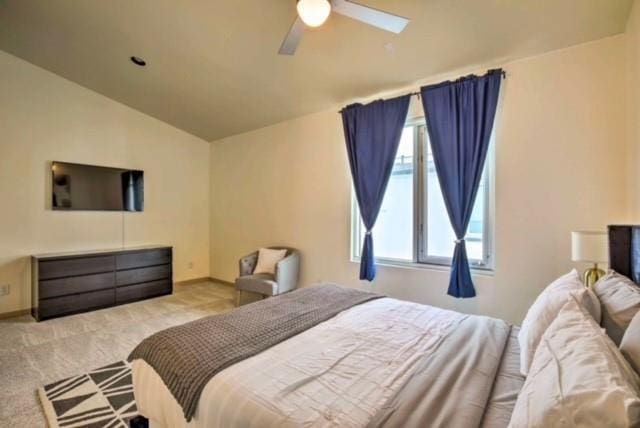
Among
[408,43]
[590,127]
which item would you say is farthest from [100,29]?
[590,127]

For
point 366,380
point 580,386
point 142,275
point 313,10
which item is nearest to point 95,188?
point 142,275

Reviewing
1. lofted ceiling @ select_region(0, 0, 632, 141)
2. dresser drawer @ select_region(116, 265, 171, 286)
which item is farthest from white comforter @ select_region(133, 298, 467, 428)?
dresser drawer @ select_region(116, 265, 171, 286)

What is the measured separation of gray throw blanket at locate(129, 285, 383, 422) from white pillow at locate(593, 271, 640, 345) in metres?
1.36

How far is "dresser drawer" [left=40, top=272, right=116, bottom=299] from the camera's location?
3.76 metres

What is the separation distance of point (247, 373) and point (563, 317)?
129 centimetres

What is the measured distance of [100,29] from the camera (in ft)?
10.5

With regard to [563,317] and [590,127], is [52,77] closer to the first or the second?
[563,317]

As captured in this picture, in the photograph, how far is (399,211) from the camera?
362 cm

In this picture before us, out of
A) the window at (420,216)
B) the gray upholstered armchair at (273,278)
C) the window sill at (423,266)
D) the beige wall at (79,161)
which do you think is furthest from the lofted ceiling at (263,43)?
the gray upholstered armchair at (273,278)

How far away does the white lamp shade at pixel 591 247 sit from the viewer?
6.93 ft

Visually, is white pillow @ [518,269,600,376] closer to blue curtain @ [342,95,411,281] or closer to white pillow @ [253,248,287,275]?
blue curtain @ [342,95,411,281]

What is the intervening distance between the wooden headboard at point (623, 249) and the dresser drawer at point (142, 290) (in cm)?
524

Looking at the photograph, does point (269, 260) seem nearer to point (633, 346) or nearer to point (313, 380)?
point (313, 380)

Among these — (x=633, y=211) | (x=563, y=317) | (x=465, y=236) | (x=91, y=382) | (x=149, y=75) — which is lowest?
(x=91, y=382)
